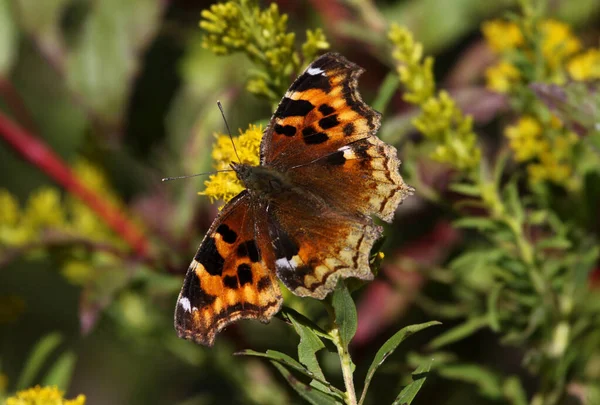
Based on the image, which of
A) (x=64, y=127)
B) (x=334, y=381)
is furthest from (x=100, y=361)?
(x=334, y=381)

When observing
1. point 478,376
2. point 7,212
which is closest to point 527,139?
point 478,376

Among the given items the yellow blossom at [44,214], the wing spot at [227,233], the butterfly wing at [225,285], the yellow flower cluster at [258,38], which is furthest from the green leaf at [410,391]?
the yellow blossom at [44,214]

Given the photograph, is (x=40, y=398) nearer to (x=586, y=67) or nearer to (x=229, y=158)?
(x=229, y=158)

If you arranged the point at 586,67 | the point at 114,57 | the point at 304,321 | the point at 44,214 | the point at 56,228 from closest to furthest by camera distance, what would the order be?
the point at 304,321
the point at 586,67
the point at 56,228
the point at 44,214
the point at 114,57

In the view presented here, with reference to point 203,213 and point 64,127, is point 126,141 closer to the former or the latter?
point 203,213

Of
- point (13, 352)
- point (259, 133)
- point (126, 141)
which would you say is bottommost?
point (13, 352)

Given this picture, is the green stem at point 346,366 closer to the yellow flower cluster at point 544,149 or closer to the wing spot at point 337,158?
the wing spot at point 337,158

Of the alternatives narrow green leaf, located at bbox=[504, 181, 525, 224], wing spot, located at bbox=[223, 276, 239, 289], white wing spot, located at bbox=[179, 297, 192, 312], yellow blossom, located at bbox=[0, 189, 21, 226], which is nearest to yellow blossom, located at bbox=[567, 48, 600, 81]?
narrow green leaf, located at bbox=[504, 181, 525, 224]
